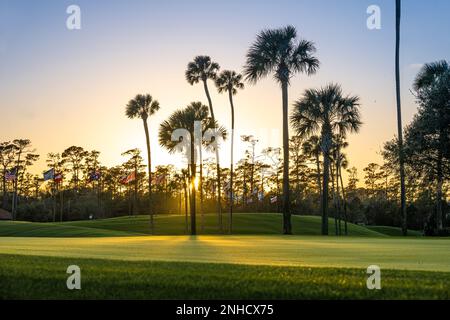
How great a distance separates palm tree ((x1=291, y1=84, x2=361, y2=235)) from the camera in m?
47.6

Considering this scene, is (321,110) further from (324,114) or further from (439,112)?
(439,112)

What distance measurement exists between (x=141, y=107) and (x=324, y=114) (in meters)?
24.5

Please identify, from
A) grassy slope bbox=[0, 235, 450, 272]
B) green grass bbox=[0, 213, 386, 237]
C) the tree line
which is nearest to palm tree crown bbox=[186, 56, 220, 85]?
the tree line

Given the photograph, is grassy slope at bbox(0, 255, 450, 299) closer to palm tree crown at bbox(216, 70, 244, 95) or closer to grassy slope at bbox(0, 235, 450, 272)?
grassy slope at bbox(0, 235, 450, 272)

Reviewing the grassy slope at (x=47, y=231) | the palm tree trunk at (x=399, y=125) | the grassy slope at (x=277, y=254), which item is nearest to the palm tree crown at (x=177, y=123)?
the grassy slope at (x=47, y=231)

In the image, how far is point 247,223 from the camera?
7256 centimetres

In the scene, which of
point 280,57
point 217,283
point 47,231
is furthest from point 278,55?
point 217,283

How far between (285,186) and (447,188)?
42.0 ft

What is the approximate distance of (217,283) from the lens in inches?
348

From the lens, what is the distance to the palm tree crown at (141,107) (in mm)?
65250

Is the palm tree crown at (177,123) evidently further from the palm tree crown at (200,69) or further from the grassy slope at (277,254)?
the grassy slope at (277,254)

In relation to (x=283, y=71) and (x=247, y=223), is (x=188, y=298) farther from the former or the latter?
(x=247, y=223)

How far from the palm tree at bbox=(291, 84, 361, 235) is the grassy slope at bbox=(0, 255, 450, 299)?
37.4 metres

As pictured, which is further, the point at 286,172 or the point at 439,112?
the point at 286,172
